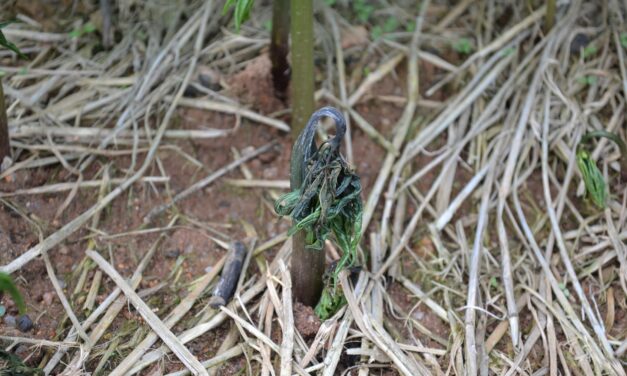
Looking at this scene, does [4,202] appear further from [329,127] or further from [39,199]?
[329,127]

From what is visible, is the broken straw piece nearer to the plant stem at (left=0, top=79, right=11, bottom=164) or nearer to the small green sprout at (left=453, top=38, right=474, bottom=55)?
the plant stem at (left=0, top=79, right=11, bottom=164)

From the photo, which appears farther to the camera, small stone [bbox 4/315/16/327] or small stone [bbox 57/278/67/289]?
small stone [bbox 57/278/67/289]

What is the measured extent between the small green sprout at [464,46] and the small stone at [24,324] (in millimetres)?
1654

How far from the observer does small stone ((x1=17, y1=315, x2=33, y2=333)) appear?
6.23 feet

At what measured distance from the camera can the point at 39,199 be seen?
219cm

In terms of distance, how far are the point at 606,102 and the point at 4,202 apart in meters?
1.89

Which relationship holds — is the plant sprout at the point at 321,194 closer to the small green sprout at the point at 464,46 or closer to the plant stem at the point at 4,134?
the plant stem at the point at 4,134

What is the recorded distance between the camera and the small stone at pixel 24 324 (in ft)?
6.23

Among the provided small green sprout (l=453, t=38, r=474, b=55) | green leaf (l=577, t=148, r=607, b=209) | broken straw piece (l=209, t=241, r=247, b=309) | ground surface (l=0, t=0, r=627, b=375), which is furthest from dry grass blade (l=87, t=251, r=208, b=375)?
small green sprout (l=453, t=38, r=474, b=55)

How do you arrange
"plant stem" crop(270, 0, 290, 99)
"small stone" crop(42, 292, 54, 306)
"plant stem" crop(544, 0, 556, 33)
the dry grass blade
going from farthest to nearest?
"plant stem" crop(544, 0, 556, 33) → "plant stem" crop(270, 0, 290, 99) → "small stone" crop(42, 292, 54, 306) → the dry grass blade

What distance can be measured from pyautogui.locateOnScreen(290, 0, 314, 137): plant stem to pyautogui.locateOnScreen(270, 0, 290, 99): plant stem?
0.90 ft

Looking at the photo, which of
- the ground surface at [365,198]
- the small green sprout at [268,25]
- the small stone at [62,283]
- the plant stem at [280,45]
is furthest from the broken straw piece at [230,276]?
the small green sprout at [268,25]

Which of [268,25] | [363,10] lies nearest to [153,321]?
[268,25]

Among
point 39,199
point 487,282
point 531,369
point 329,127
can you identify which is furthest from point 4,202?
point 531,369
